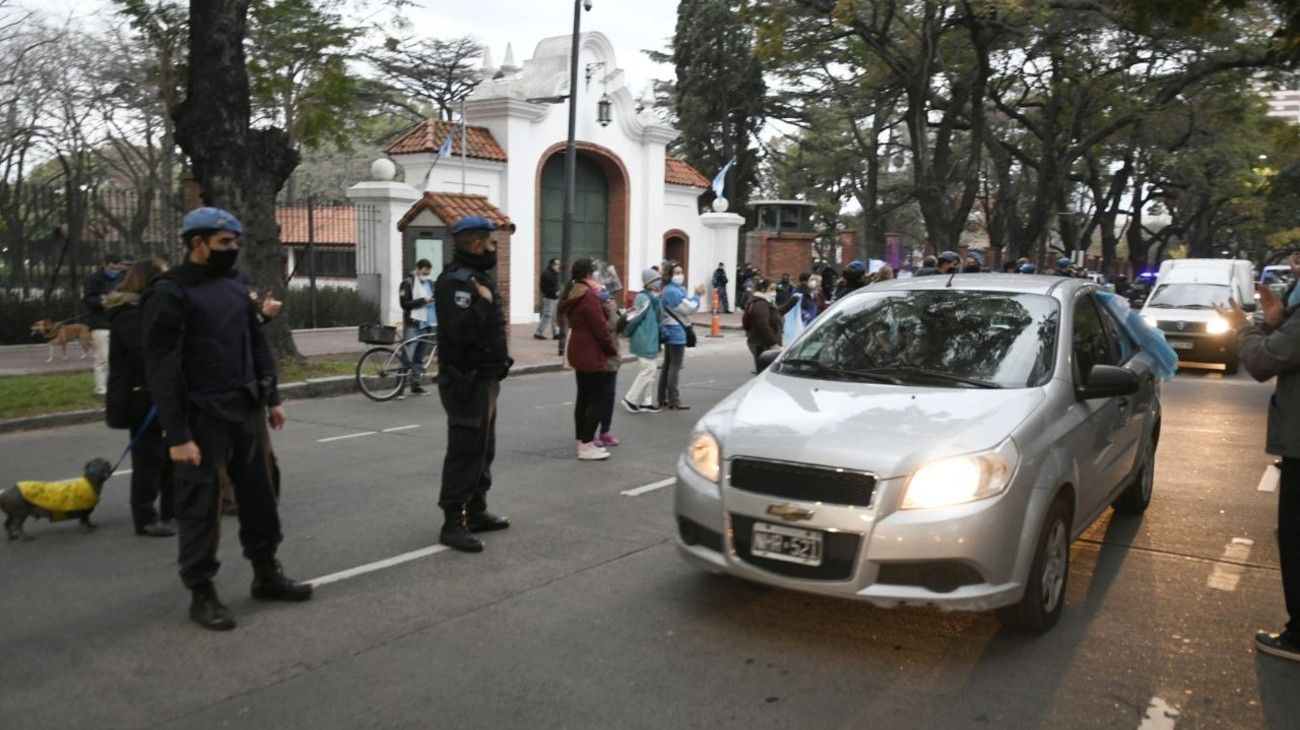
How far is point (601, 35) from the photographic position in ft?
83.3

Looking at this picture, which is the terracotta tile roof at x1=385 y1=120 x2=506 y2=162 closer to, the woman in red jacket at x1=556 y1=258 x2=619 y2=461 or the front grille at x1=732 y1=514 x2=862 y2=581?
the woman in red jacket at x1=556 y1=258 x2=619 y2=461

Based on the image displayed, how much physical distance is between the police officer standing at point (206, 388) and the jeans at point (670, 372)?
7.26m

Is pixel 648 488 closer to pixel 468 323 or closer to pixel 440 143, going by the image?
pixel 468 323

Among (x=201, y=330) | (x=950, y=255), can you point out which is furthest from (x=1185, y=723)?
(x=950, y=255)

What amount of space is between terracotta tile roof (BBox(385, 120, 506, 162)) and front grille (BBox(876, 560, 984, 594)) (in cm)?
1929

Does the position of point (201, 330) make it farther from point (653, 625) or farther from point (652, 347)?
point (652, 347)

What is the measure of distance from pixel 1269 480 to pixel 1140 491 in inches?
89.7

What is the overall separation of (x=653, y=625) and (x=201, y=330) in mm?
2383

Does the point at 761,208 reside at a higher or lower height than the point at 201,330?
higher

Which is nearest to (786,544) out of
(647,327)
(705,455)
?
(705,455)

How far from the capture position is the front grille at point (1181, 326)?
16930mm

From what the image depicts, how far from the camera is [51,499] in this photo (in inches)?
240

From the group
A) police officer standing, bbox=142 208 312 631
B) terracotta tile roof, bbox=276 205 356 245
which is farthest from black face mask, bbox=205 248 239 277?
terracotta tile roof, bbox=276 205 356 245

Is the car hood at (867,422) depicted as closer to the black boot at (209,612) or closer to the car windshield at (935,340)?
the car windshield at (935,340)
